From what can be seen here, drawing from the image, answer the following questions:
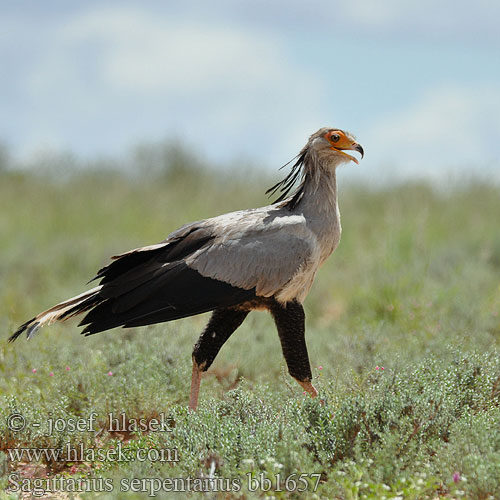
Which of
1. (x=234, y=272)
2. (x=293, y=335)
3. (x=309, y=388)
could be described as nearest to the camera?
(x=234, y=272)

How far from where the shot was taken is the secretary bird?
4504 millimetres

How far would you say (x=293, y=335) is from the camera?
4.68 meters

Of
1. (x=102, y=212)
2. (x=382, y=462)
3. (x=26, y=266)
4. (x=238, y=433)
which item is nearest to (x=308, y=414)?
(x=238, y=433)

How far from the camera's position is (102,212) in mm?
13578

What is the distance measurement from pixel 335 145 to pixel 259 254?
3.43 feet

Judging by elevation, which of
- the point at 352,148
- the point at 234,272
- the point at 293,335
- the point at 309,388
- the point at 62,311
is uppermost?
the point at 352,148

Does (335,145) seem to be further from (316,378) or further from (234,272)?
(316,378)

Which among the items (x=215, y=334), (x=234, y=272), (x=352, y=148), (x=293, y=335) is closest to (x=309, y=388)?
(x=293, y=335)

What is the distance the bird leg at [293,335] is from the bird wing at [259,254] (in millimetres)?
198

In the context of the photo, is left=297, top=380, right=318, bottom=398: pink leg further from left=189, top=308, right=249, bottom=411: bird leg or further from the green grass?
left=189, top=308, right=249, bottom=411: bird leg

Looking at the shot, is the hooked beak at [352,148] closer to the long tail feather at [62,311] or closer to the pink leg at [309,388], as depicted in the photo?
the pink leg at [309,388]

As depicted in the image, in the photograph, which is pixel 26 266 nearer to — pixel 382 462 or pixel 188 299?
pixel 188 299

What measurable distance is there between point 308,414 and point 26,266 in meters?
7.61

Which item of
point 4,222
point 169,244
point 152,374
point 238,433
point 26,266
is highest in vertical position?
point 4,222
